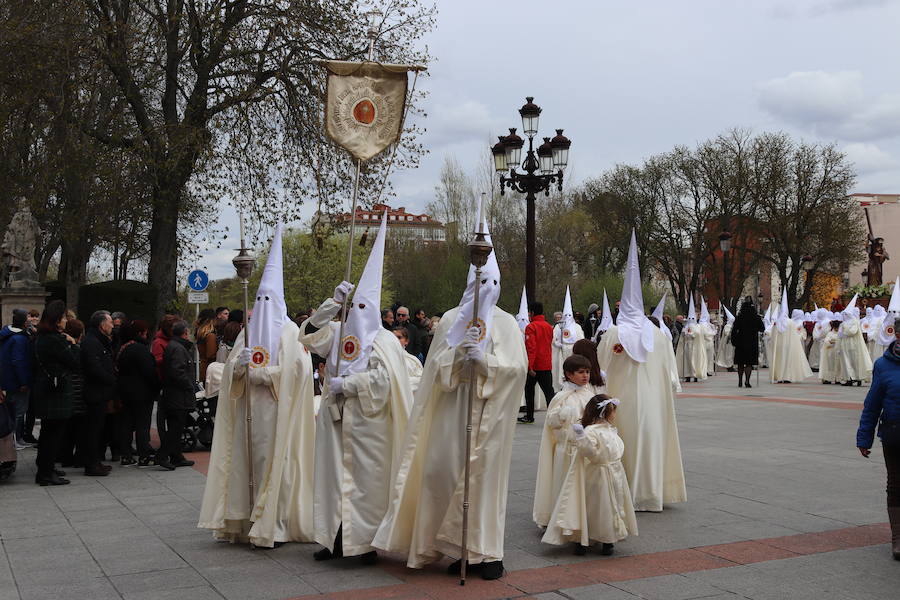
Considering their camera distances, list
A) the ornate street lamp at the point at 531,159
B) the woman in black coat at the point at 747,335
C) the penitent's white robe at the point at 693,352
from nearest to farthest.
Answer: the ornate street lamp at the point at 531,159 → the woman in black coat at the point at 747,335 → the penitent's white robe at the point at 693,352

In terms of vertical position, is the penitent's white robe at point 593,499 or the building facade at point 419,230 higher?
the building facade at point 419,230

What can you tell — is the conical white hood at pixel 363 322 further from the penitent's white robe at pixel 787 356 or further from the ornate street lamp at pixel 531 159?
the penitent's white robe at pixel 787 356

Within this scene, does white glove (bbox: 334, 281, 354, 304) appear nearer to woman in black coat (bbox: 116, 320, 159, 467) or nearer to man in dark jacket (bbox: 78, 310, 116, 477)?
man in dark jacket (bbox: 78, 310, 116, 477)

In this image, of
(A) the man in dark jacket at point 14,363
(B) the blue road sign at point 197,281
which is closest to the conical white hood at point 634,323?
(A) the man in dark jacket at point 14,363

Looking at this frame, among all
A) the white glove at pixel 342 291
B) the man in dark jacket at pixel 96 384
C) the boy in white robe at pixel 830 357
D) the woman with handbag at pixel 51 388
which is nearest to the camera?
the white glove at pixel 342 291

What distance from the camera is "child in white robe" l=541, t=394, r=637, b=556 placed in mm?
6383

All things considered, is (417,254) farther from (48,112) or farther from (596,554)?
(596,554)

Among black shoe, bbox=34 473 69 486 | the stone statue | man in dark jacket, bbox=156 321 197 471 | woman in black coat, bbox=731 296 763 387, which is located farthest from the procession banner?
the stone statue

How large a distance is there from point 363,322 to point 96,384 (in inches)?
202

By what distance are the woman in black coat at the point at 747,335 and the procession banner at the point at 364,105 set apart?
14.6 meters

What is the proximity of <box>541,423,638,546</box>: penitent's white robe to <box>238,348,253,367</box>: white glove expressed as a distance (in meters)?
2.56

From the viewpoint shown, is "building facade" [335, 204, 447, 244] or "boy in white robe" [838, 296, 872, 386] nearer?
"boy in white robe" [838, 296, 872, 386]

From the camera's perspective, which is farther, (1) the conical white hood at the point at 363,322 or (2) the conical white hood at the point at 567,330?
(2) the conical white hood at the point at 567,330

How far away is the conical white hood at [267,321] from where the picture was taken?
23.3ft
